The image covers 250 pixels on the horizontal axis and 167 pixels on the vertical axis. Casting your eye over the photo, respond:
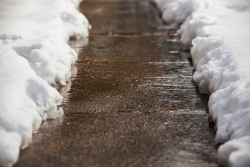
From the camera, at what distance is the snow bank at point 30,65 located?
2.01 metres

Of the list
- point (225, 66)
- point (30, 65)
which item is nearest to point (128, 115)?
point (225, 66)

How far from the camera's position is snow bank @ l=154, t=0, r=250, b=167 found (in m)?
1.87

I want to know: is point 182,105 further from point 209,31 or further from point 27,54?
point 27,54

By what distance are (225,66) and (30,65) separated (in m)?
1.95

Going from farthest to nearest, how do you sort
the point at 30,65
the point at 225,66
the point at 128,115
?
the point at 30,65 < the point at 225,66 < the point at 128,115

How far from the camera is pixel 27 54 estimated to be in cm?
320

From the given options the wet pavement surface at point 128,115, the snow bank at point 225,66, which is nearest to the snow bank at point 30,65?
the wet pavement surface at point 128,115

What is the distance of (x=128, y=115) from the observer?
2438mm

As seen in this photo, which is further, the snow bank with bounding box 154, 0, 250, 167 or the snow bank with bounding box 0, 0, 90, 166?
the snow bank with bounding box 0, 0, 90, 166

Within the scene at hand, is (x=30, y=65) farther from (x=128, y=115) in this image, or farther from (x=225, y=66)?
(x=225, y=66)

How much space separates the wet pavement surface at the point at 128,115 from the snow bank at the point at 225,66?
135mm

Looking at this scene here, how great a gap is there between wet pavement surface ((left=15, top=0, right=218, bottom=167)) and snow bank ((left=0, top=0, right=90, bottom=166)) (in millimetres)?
115

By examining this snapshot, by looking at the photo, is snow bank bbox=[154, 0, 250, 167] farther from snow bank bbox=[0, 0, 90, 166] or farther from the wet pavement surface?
snow bank bbox=[0, 0, 90, 166]

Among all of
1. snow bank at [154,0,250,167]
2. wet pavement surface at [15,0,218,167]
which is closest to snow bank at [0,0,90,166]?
wet pavement surface at [15,0,218,167]
